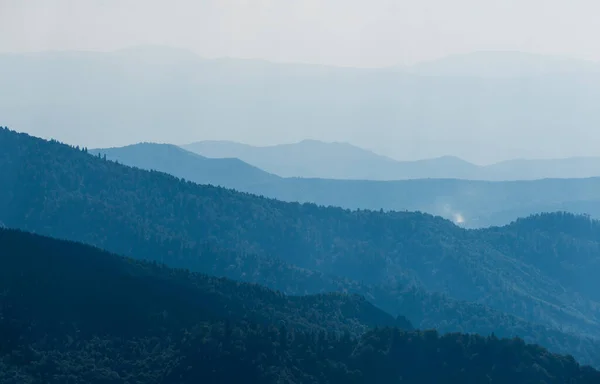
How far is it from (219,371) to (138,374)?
22.5ft

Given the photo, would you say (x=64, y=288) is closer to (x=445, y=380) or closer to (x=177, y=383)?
(x=177, y=383)

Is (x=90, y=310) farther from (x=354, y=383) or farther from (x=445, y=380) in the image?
(x=445, y=380)

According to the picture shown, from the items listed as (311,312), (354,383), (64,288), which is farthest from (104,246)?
(354,383)

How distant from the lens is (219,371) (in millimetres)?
109125

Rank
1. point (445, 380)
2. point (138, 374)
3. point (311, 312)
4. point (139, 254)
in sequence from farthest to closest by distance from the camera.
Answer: point (139, 254) → point (311, 312) → point (445, 380) → point (138, 374)

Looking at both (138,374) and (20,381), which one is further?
(138,374)

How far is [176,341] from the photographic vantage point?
375 ft

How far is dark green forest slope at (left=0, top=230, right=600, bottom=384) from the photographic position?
108500 mm

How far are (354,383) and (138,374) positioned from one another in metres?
19.7

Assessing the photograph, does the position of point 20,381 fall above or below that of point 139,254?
below

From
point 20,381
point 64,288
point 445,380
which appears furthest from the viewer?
point 64,288

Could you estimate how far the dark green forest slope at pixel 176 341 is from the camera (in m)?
108

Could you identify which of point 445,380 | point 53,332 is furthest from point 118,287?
point 445,380

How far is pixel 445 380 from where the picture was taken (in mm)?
117250
